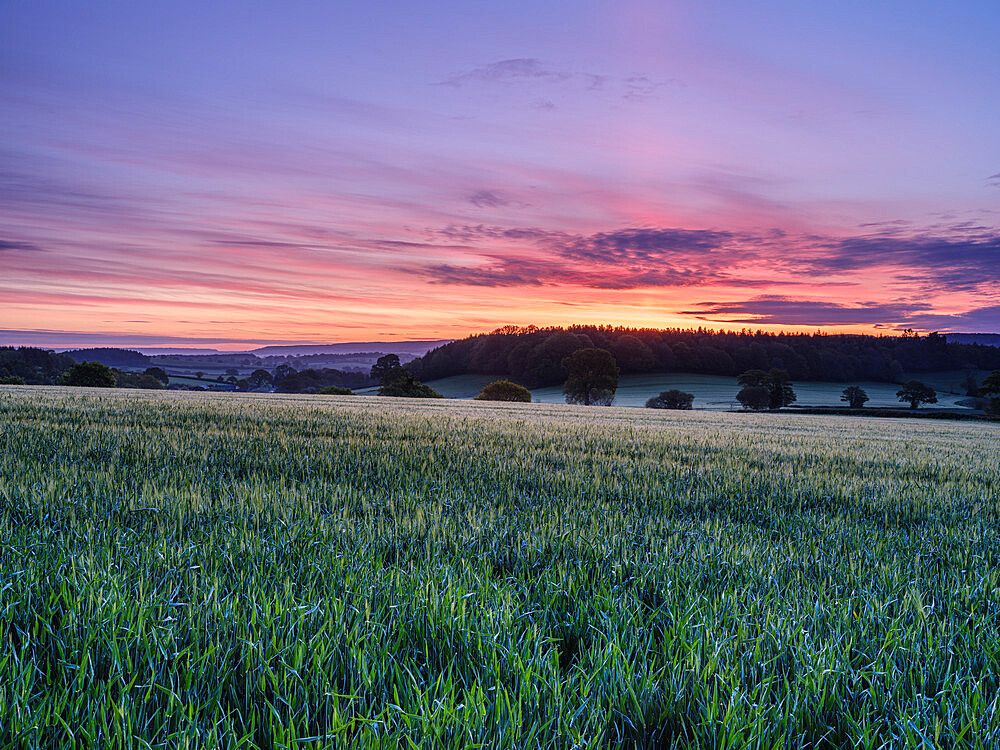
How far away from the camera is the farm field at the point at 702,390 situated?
3976 inches

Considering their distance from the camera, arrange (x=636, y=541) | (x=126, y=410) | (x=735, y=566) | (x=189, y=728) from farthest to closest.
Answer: (x=126, y=410) < (x=636, y=541) < (x=735, y=566) < (x=189, y=728)

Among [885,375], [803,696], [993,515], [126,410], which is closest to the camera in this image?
[803,696]

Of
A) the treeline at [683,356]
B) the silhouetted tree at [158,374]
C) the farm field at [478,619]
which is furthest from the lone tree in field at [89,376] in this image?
the farm field at [478,619]

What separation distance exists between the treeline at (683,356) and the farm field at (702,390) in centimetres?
393

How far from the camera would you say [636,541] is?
A: 3629mm

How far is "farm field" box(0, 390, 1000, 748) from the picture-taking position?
1656 mm

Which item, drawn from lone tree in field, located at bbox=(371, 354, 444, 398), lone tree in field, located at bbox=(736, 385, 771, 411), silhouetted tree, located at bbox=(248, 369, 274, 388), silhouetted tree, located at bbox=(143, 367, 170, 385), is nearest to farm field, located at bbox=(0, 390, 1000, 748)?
lone tree in field, located at bbox=(371, 354, 444, 398)

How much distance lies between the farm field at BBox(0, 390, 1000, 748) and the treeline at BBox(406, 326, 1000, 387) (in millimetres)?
115279

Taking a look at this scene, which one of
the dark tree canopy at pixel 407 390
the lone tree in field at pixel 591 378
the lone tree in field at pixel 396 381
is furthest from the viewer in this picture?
the lone tree in field at pixel 591 378

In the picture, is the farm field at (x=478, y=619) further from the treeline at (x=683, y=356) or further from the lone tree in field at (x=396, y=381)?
the treeline at (x=683, y=356)

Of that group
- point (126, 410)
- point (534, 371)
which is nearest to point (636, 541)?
point (126, 410)

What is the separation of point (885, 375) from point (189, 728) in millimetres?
160056

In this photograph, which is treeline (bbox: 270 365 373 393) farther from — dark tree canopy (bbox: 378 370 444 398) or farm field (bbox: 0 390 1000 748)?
farm field (bbox: 0 390 1000 748)

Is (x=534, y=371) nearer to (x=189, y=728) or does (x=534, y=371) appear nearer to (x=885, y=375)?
(x=885, y=375)
